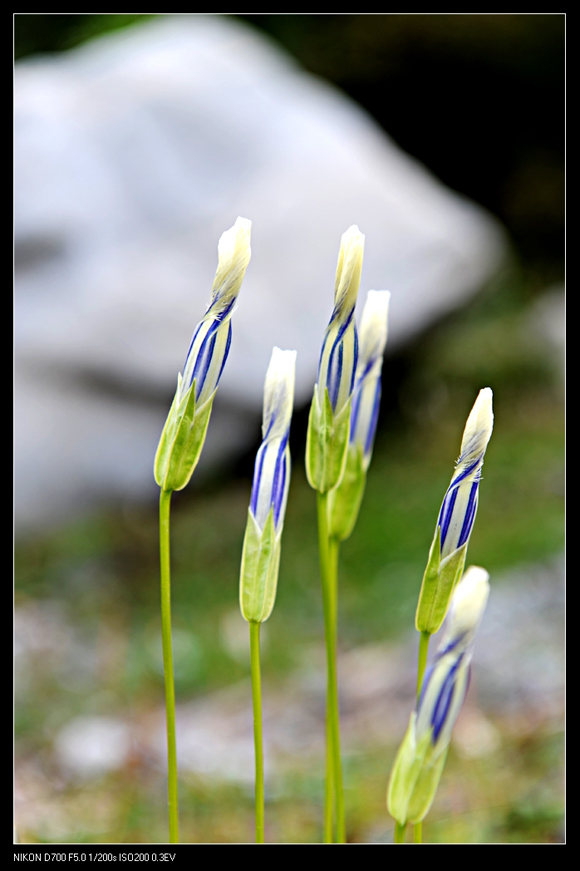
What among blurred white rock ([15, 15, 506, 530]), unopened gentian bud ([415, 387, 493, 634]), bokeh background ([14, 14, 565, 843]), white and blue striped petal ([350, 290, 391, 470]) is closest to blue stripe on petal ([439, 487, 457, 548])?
unopened gentian bud ([415, 387, 493, 634])

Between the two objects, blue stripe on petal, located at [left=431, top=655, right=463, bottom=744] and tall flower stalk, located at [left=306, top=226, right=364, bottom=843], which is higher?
tall flower stalk, located at [left=306, top=226, right=364, bottom=843]

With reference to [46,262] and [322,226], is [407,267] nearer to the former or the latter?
[322,226]

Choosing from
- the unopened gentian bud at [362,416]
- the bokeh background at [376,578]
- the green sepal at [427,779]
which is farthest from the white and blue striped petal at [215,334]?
the bokeh background at [376,578]

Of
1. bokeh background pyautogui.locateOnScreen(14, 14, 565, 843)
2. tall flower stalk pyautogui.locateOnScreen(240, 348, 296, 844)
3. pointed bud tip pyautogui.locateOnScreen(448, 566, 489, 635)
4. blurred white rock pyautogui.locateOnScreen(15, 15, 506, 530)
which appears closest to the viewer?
pointed bud tip pyautogui.locateOnScreen(448, 566, 489, 635)

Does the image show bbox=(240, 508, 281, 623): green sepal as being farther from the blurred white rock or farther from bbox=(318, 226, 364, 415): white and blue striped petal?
the blurred white rock
